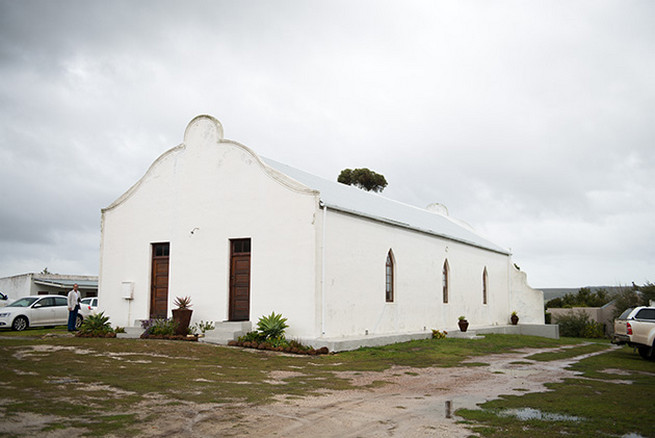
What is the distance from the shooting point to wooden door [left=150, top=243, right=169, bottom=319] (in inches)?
813

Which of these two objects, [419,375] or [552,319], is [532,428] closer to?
[419,375]

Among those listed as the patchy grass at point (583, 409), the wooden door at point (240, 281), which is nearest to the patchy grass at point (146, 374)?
the wooden door at point (240, 281)

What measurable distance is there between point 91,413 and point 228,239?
11643 millimetres

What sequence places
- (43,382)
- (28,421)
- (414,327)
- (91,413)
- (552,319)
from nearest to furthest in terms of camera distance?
(28,421)
(91,413)
(43,382)
(414,327)
(552,319)

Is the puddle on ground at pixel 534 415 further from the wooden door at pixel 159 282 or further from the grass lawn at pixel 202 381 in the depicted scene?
the wooden door at pixel 159 282

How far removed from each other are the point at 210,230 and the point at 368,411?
12129 mm

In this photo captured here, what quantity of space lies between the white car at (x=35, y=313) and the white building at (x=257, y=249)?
18.0 feet

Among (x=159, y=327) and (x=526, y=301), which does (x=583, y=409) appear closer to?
(x=159, y=327)

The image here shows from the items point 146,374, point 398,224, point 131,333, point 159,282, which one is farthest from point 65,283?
point 146,374

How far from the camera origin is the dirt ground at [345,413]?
728cm

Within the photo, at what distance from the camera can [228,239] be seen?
1920cm

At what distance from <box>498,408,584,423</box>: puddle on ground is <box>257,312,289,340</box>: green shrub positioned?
919 cm

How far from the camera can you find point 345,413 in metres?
8.64

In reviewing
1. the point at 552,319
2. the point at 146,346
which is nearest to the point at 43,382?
the point at 146,346
